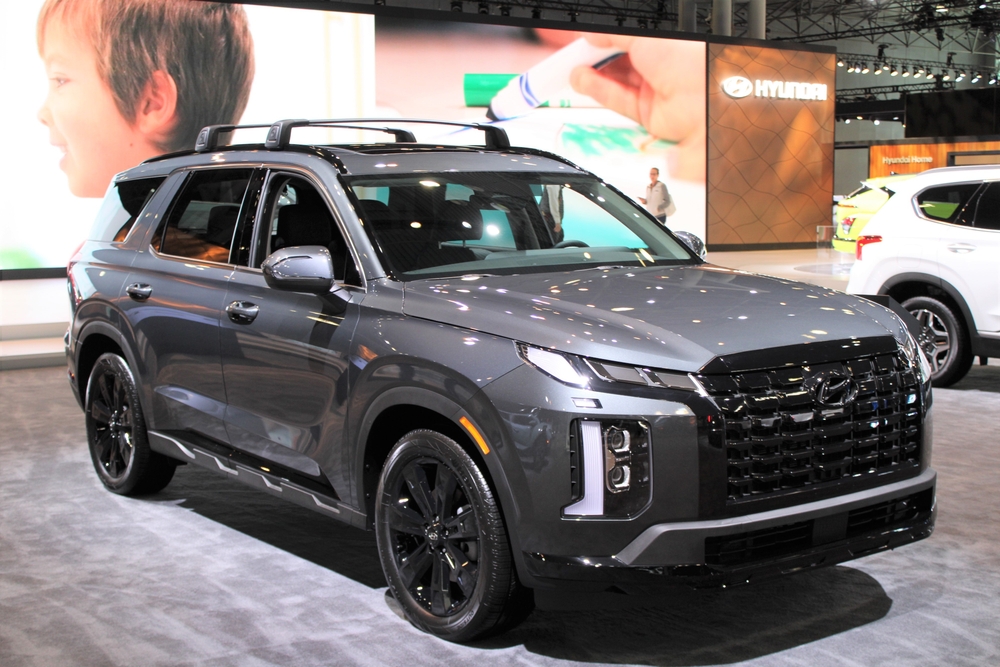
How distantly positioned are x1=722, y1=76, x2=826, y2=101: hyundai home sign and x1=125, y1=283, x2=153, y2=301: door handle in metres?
20.5

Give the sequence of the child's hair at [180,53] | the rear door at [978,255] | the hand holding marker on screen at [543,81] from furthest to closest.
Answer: the hand holding marker on screen at [543,81], the child's hair at [180,53], the rear door at [978,255]

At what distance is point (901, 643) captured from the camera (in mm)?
3734

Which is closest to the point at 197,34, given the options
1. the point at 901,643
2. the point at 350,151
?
the point at 350,151

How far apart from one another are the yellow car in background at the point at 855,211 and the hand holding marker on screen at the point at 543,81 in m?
5.40

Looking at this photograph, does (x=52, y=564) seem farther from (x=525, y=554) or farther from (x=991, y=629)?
(x=991, y=629)

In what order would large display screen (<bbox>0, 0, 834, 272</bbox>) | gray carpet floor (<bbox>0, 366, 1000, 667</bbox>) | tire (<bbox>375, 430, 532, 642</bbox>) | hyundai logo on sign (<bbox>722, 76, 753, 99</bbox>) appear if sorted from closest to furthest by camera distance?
tire (<bbox>375, 430, 532, 642</bbox>), gray carpet floor (<bbox>0, 366, 1000, 667</bbox>), large display screen (<bbox>0, 0, 834, 272</bbox>), hyundai logo on sign (<bbox>722, 76, 753, 99</bbox>)

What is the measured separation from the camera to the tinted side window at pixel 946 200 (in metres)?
8.52

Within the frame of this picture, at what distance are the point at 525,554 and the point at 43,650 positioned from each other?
1.74 meters

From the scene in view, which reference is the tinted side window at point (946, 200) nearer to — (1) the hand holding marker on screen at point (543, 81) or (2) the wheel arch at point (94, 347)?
(2) the wheel arch at point (94, 347)

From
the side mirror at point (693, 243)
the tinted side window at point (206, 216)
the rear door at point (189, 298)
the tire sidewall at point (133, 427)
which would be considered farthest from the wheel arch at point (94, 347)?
the side mirror at point (693, 243)

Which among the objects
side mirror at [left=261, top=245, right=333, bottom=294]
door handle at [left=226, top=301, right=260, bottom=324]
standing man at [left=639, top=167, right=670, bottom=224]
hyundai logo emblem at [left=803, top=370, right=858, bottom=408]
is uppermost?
standing man at [left=639, top=167, right=670, bottom=224]

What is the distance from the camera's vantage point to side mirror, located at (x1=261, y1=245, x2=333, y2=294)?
13.1ft

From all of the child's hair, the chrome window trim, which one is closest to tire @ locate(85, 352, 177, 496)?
the chrome window trim

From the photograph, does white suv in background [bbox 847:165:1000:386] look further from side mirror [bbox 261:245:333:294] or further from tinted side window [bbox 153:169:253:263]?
side mirror [bbox 261:245:333:294]
